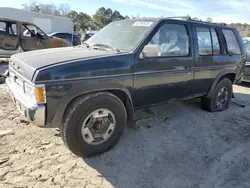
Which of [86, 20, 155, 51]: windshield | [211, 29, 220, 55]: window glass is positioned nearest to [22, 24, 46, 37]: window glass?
[86, 20, 155, 51]: windshield

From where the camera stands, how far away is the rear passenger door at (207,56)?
4.09 m

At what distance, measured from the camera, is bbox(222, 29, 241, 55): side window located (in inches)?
189

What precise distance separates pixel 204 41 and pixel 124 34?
1.64 meters

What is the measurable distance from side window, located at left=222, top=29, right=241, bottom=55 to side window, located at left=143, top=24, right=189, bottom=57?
144cm

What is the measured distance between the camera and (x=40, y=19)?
26875 mm

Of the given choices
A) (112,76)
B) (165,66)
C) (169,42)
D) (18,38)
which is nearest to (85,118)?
(112,76)

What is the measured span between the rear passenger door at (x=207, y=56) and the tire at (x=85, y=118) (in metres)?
1.86

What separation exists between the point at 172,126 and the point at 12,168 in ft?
8.78

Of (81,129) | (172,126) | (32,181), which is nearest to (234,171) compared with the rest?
(172,126)

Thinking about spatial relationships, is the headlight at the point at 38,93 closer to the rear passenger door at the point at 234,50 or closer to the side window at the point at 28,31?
the rear passenger door at the point at 234,50

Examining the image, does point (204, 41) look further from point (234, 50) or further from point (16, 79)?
point (16, 79)

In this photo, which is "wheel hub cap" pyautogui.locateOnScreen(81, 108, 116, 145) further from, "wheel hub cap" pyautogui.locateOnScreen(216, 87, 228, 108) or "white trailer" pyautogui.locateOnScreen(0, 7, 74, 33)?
"white trailer" pyautogui.locateOnScreen(0, 7, 74, 33)

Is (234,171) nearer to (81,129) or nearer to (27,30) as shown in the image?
(81,129)

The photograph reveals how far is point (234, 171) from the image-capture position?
2.93 m
